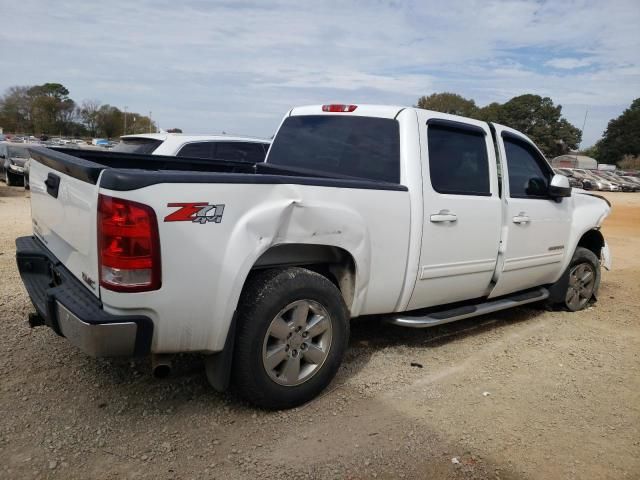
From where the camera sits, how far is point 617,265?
9.30m

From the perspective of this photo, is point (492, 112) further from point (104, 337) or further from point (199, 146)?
point (104, 337)

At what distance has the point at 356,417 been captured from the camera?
3.37 metres

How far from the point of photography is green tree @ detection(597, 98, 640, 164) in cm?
9506

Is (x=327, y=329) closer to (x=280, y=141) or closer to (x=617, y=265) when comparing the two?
(x=280, y=141)

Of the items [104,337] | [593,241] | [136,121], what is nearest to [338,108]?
[104,337]

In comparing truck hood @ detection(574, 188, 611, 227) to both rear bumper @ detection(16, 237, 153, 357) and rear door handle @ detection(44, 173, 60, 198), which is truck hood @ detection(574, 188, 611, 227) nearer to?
rear bumper @ detection(16, 237, 153, 357)

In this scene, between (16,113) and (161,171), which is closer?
(161,171)

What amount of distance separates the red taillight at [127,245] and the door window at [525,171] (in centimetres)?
327

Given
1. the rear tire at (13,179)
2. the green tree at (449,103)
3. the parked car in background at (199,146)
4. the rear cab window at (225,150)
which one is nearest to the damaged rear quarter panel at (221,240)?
the parked car in background at (199,146)

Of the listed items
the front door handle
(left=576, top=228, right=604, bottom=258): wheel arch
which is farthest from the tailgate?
(left=576, top=228, right=604, bottom=258): wheel arch

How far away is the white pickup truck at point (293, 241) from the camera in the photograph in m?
2.70

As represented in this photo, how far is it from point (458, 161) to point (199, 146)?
14.7 ft

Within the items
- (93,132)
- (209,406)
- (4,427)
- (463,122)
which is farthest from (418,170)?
(93,132)

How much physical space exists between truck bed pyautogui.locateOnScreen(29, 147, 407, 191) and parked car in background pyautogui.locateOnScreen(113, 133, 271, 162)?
2782 mm
